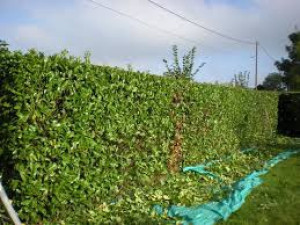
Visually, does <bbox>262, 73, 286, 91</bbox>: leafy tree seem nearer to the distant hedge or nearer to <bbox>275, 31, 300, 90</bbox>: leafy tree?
<bbox>275, 31, 300, 90</bbox>: leafy tree

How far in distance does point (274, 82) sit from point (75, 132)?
2358 inches

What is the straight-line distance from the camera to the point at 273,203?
25.2 ft

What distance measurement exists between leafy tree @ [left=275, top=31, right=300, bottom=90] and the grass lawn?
135 feet

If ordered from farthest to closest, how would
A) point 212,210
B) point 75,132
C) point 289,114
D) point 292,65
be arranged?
point 292,65, point 289,114, point 212,210, point 75,132

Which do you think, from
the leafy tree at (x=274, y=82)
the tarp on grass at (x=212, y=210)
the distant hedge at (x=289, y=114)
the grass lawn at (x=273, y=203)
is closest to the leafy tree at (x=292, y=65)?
the leafy tree at (x=274, y=82)

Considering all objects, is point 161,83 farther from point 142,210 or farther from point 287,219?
point 287,219

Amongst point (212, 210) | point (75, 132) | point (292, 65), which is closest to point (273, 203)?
point (212, 210)

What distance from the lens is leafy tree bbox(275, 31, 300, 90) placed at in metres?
50.1

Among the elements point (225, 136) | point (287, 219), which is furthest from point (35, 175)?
point (225, 136)

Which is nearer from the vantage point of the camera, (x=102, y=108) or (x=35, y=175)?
(x=35, y=175)

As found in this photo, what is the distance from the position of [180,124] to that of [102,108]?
3418mm

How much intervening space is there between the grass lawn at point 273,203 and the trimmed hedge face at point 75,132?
1985mm

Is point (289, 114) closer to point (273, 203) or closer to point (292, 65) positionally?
point (273, 203)

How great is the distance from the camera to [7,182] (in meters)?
5.57
